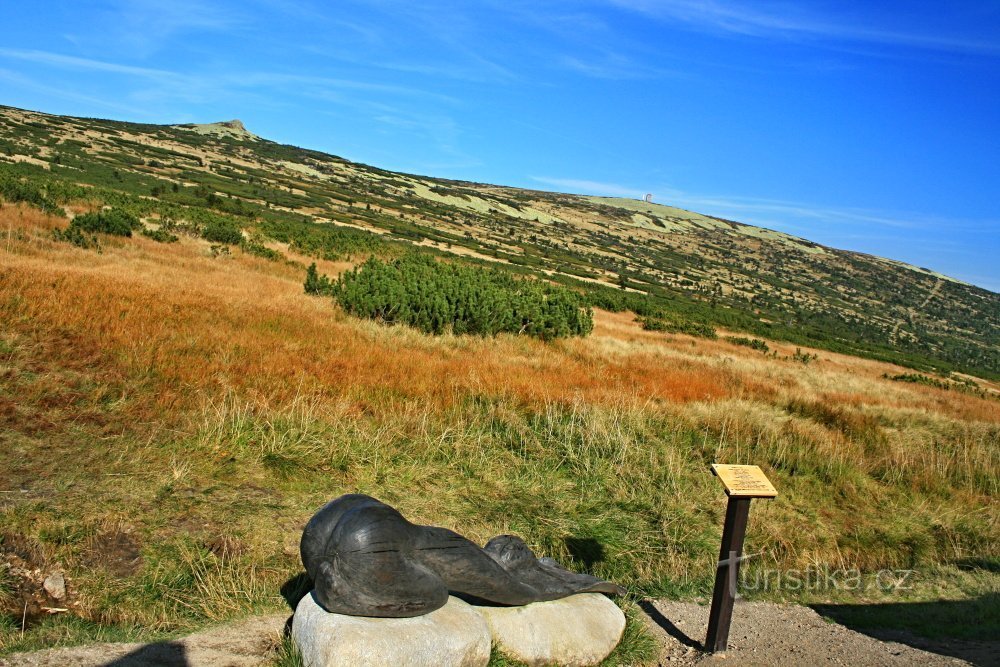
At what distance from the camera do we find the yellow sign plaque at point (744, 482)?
5.06 metres

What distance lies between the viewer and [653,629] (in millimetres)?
5707

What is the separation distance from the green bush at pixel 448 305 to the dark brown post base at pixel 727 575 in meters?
12.4

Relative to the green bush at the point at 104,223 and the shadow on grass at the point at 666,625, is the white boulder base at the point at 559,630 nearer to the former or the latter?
the shadow on grass at the point at 666,625

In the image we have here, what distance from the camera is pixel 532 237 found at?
7925 cm

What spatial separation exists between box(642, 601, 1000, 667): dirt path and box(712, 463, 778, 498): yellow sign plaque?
126 centimetres

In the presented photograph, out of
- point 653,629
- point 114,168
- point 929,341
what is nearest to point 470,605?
point 653,629

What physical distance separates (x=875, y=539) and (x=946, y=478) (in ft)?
11.0

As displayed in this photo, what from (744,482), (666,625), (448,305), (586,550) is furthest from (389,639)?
(448,305)

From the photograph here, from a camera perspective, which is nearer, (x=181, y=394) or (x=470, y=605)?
(x=470, y=605)

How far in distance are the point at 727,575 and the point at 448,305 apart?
522 inches

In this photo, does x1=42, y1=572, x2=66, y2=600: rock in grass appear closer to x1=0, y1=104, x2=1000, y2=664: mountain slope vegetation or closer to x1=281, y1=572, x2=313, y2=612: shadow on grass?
x1=0, y1=104, x2=1000, y2=664: mountain slope vegetation

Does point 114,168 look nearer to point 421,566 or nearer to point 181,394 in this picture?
point 181,394

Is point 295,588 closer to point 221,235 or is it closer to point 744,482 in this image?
point 744,482

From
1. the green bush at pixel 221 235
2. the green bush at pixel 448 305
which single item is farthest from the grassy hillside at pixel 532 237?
the green bush at pixel 448 305
